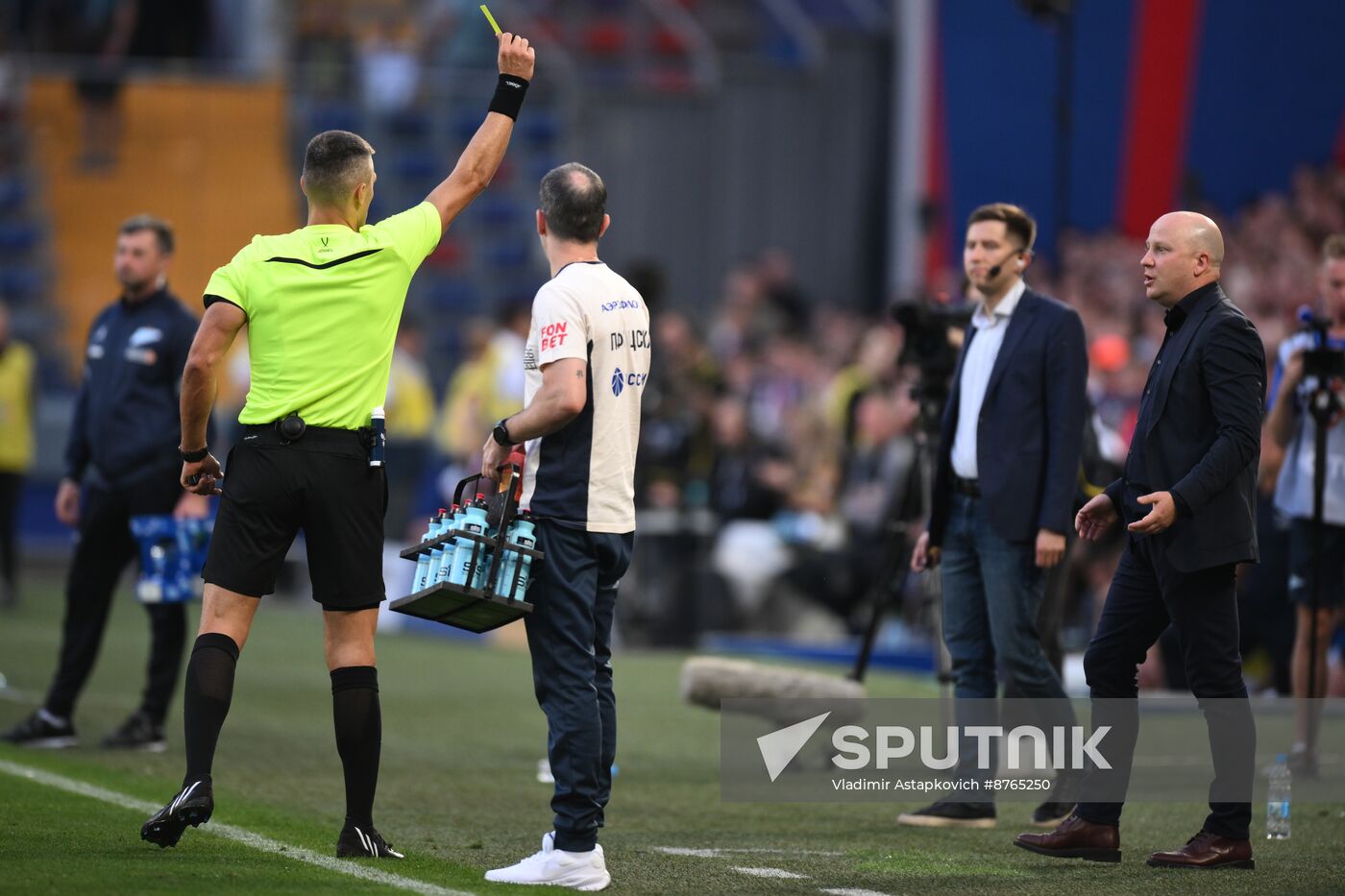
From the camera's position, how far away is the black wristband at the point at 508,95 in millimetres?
6156

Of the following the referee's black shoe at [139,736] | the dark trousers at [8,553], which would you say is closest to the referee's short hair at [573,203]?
the referee's black shoe at [139,736]

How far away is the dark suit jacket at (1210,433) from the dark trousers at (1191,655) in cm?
9

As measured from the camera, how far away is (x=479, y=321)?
17406mm

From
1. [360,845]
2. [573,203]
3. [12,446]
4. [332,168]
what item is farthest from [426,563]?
[12,446]

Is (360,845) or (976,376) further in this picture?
(976,376)

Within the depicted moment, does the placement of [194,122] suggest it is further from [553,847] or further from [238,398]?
[553,847]

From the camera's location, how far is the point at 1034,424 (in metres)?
6.82

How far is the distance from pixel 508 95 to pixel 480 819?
Result: 8.52 feet

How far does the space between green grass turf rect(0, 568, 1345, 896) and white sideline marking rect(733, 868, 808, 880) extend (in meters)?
0.06

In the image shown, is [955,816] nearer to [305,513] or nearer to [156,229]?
[305,513]

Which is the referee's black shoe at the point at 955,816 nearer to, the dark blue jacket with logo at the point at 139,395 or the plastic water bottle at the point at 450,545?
the plastic water bottle at the point at 450,545

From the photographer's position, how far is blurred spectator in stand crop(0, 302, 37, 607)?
574 inches

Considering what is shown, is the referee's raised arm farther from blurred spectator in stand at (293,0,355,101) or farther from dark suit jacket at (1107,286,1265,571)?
blurred spectator in stand at (293,0,355,101)

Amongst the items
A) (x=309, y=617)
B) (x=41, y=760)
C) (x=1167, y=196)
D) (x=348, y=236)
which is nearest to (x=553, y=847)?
(x=348, y=236)
